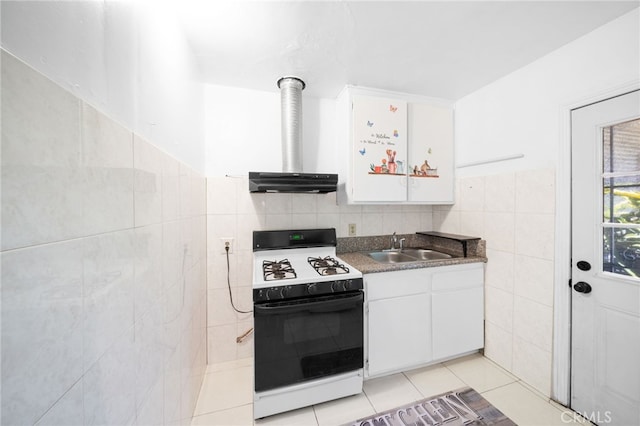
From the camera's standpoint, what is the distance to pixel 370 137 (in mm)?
1988

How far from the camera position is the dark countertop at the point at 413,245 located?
70.3 inches

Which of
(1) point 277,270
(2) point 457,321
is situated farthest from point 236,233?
(2) point 457,321

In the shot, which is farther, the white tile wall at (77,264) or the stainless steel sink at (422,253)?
the stainless steel sink at (422,253)

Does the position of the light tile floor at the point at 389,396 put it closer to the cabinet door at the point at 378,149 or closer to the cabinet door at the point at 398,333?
the cabinet door at the point at 398,333

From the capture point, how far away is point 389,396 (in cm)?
165

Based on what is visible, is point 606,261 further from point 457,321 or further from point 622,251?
point 457,321

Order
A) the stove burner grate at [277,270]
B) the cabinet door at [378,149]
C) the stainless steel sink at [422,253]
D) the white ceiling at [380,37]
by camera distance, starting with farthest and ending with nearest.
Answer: the stainless steel sink at [422,253] < the cabinet door at [378,149] < the stove burner grate at [277,270] < the white ceiling at [380,37]

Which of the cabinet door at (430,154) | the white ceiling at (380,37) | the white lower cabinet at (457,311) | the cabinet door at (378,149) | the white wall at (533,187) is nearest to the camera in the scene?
the white ceiling at (380,37)

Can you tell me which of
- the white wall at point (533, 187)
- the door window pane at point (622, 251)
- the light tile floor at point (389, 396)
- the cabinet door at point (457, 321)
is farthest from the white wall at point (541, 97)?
the light tile floor at point (389, 396)

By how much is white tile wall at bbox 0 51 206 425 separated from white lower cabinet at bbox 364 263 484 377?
4.28 ft

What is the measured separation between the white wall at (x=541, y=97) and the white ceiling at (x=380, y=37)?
0.09 meters

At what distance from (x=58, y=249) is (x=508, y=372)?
2.73 meters

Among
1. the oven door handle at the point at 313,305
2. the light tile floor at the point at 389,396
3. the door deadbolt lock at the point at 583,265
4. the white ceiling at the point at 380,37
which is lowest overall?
the light tile floor at the point at 389,396

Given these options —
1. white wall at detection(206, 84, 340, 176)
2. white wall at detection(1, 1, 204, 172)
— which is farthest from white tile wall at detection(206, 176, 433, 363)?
white wall at detection(1, 1, 204, 172)
